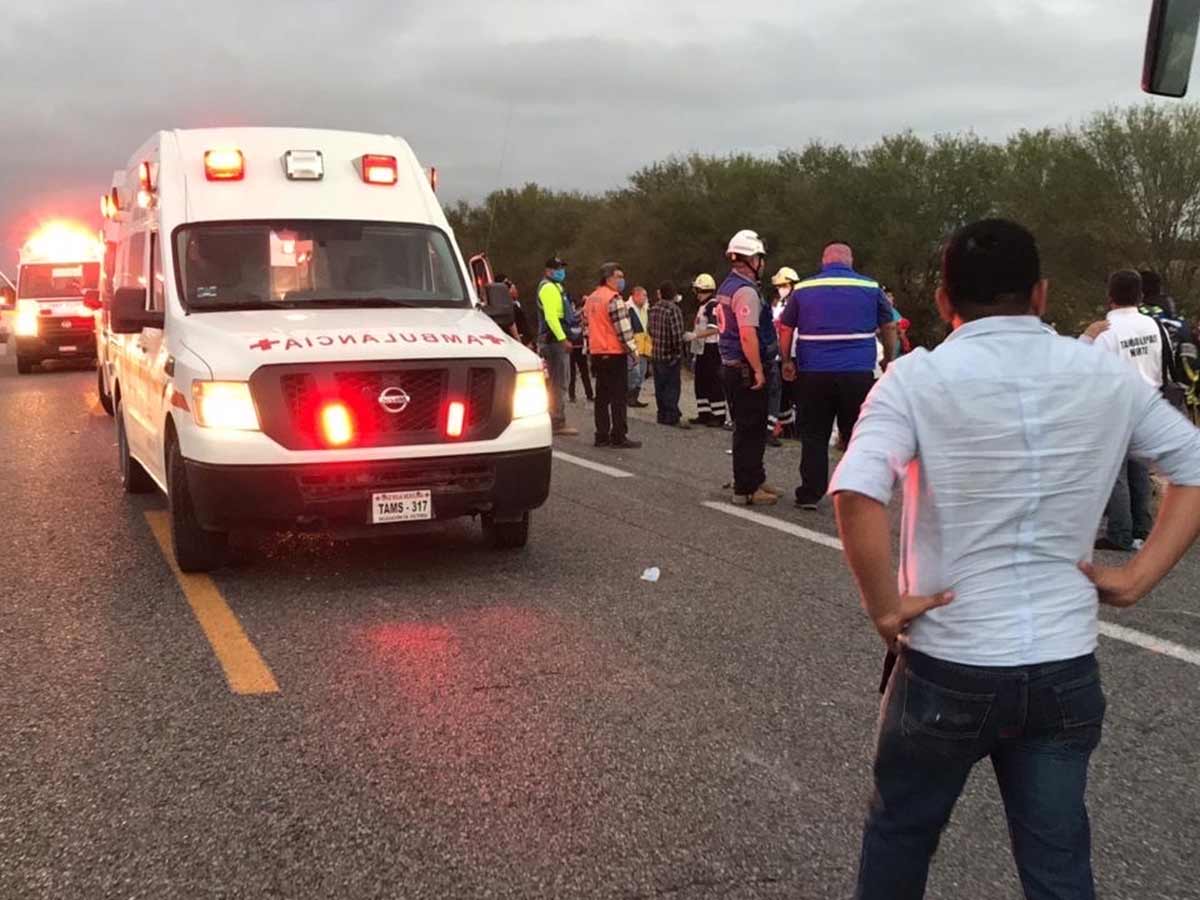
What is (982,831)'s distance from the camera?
3689 mm

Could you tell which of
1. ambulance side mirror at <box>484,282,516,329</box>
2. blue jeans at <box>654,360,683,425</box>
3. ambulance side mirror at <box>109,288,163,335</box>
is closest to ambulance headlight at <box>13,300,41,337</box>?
blue jeans at <box>654,360,683,425</box>

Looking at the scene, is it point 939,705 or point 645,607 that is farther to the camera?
point 645,607

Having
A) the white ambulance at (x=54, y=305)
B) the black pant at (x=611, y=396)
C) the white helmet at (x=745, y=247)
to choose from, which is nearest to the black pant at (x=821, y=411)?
the white helmet at (x=745, y=247)

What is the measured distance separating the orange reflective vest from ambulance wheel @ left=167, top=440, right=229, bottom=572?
6619mm

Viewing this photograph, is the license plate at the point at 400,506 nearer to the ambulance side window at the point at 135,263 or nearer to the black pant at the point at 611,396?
the ambulance side window at the point at 135,263

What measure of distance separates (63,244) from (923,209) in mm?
34660

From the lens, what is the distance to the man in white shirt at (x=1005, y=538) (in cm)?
236

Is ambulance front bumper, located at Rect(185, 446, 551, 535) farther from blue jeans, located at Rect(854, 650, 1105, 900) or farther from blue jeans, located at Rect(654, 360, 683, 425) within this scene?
blue jeans, located at Rect(654, 360, 683, 425)

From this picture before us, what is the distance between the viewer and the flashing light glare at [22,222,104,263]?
27.6 meters

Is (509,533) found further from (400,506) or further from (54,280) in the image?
(54,280)

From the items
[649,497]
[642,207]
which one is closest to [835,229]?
[642,207]

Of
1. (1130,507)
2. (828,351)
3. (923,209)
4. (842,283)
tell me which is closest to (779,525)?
(828,351)

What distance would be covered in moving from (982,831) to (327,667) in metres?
2.75

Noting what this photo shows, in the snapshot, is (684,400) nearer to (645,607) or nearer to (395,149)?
(395,149)
